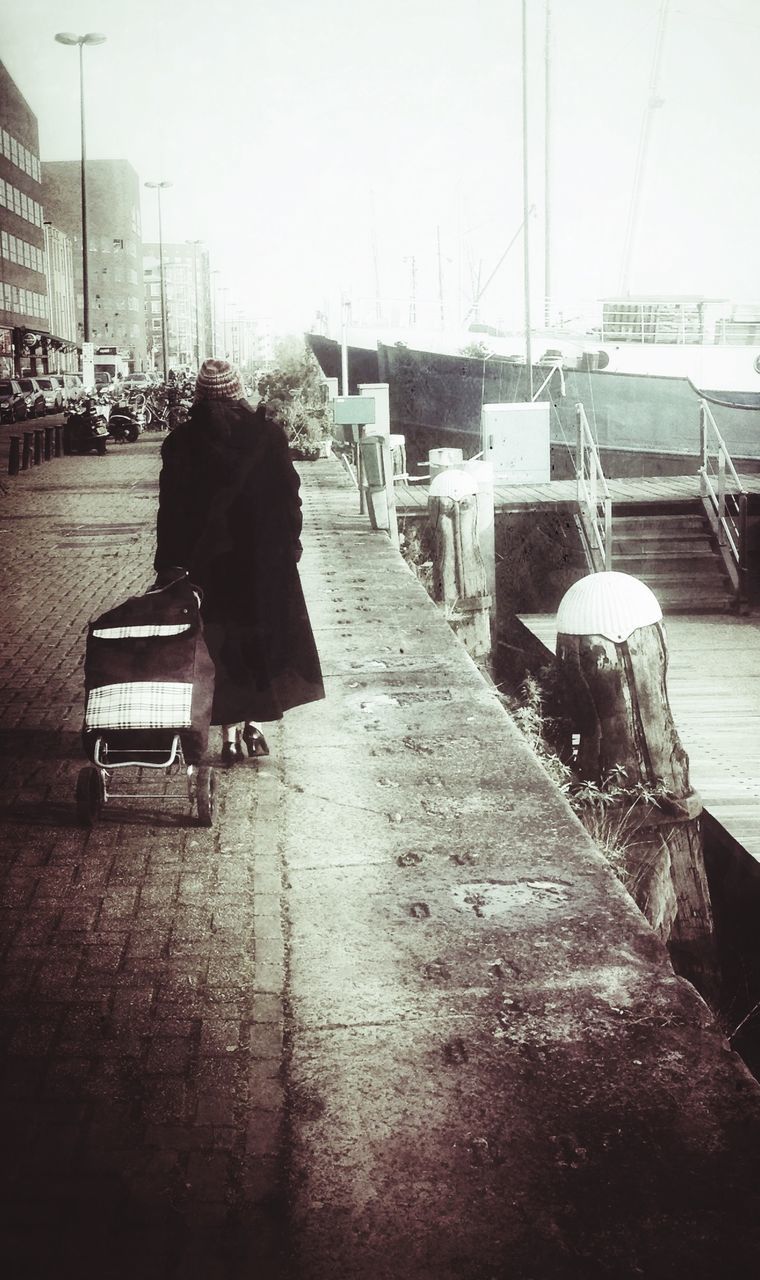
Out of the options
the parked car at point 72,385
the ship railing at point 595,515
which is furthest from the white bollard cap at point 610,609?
the parked car at point 72,385

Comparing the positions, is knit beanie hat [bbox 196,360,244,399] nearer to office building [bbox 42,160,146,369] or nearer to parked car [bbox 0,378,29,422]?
office building [bbox 42,160,146,369]

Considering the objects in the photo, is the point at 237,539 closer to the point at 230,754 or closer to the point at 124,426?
the point at 230,754

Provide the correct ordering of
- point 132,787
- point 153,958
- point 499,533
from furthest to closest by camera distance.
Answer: point 499,533
point 132,787
point 153,958

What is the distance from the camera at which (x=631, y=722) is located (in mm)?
6066

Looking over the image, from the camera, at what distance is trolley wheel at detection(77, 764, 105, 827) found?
14.6 ft

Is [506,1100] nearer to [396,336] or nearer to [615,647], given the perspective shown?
[615,647]

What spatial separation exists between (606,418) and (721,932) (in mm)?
18234

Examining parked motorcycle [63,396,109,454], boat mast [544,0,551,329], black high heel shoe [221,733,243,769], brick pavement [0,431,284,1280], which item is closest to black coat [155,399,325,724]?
black high heel shoe [221,733,243,769]

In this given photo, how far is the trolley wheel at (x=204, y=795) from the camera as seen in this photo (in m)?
4.48

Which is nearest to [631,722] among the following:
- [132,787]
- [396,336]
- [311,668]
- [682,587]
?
[311,668]

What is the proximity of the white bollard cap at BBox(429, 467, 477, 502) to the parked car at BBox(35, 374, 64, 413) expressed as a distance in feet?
109

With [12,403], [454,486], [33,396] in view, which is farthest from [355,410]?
[33,396]

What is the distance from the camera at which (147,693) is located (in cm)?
436

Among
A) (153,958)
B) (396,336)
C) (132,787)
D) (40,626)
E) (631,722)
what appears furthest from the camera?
(396,336)
